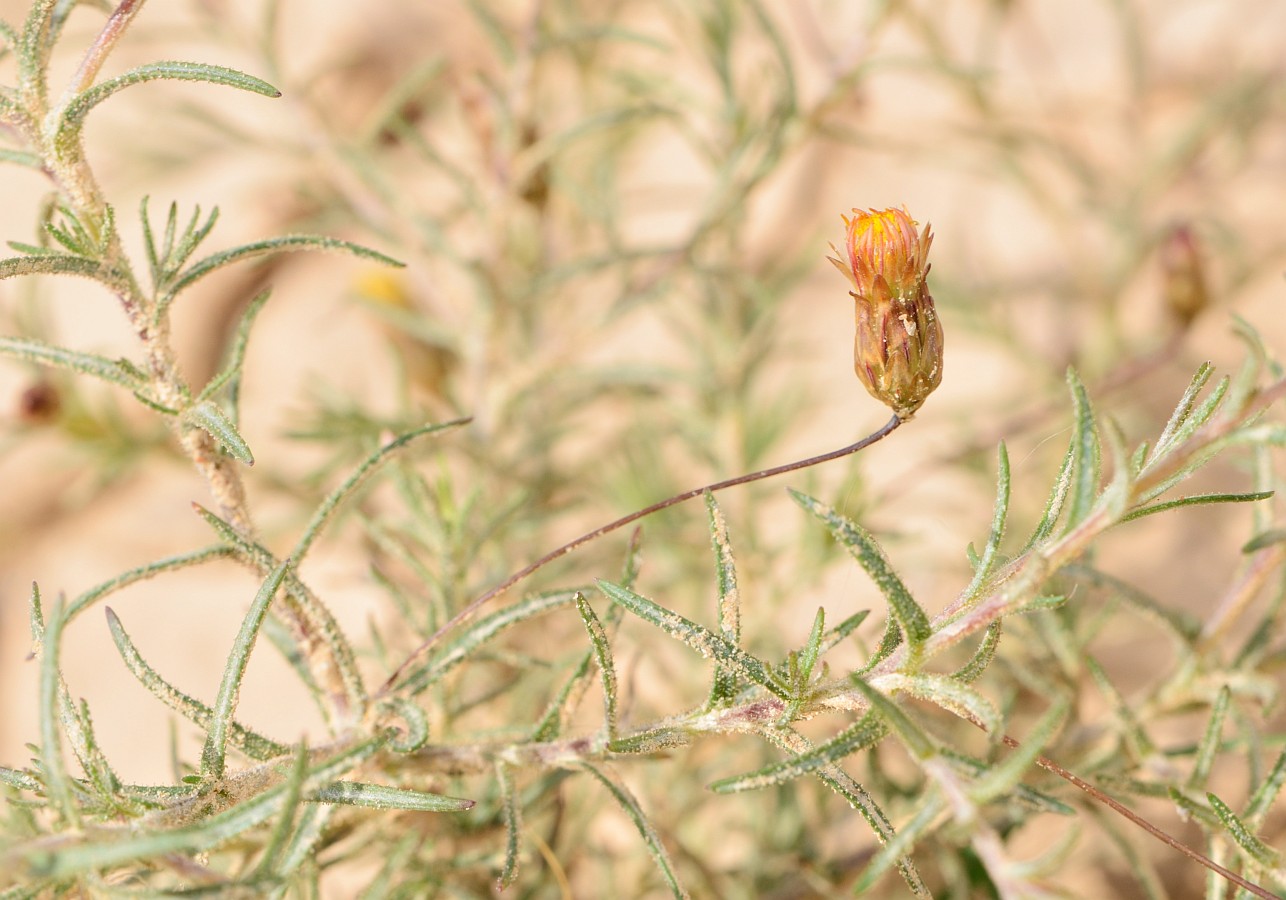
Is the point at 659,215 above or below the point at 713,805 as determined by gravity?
above

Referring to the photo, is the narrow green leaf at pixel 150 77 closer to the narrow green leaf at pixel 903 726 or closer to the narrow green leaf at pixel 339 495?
the narrow green leaf at pixel 339 495

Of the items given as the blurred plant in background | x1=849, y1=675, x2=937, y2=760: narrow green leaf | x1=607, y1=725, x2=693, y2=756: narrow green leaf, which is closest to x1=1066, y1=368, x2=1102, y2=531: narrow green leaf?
the blurred plant in background

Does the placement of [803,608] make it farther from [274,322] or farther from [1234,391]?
[1234,391]

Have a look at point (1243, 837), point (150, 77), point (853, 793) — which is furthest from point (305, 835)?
point (1243, 837)

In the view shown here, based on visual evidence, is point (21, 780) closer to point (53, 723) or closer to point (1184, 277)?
point (53, 723)

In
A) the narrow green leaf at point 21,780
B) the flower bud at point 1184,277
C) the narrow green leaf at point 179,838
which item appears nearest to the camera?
the narrow green leaf at point 179,838

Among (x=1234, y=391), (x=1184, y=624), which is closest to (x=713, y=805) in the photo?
(x=1184, y=624)

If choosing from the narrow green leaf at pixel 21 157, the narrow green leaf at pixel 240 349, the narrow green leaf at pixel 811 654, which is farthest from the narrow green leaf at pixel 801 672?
the narrow green leaf at pixel 21 157
